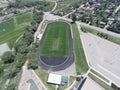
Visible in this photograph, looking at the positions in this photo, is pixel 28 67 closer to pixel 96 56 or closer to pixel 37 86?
pixel 37 86

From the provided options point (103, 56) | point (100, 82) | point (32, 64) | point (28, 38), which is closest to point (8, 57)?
point (32, 64)

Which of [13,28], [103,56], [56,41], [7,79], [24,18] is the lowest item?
[24,18]

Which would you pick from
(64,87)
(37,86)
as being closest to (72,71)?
(64,87)

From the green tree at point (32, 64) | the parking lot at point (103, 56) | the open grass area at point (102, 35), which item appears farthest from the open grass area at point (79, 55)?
the green tree at point (32, 64)

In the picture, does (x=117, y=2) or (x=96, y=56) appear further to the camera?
(x=117, y=2)

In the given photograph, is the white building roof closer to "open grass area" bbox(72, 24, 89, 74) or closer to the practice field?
the practice field

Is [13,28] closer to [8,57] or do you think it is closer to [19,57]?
[8,57]

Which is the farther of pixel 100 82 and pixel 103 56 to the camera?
pixel 103 56
